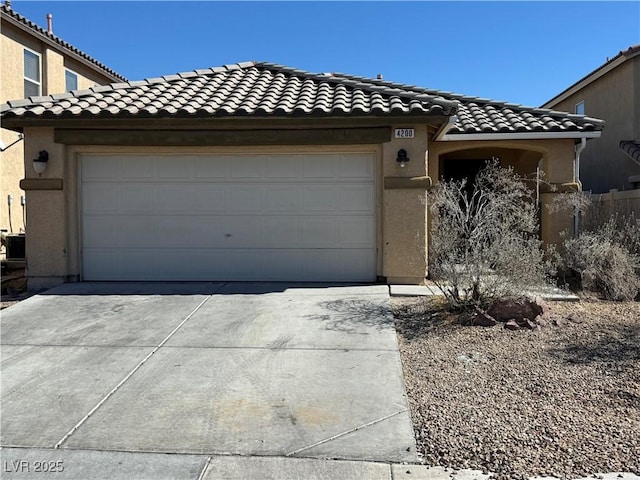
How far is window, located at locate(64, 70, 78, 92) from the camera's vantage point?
17672 mm

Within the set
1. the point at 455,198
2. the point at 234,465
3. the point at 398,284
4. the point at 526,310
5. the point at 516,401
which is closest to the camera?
the point at 234,465

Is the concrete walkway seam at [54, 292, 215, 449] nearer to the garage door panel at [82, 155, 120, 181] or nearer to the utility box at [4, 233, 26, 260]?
the garage door panel at [82, 155, 120, 181]

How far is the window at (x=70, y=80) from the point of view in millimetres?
17672

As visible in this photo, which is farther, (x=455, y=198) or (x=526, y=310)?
(x=455, y=198)

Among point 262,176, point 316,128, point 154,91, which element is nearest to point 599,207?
point 316,128

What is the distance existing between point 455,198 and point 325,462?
5.04 metres

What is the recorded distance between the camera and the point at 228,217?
10.5 metres

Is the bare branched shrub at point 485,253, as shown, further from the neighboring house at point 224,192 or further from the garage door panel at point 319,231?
the garage door panel at point 319,231

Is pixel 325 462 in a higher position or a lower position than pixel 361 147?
lower

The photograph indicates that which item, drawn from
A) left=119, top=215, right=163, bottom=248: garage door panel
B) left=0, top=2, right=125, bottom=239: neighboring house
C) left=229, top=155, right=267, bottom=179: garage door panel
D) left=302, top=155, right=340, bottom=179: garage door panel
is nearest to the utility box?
left=0, top=2, right=125, bottom=239: neighboring house

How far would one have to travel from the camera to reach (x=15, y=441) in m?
4.37

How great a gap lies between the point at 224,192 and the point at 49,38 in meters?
9.52

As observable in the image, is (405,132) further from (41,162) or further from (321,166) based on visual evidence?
(41,162)

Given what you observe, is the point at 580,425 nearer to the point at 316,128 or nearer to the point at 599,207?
the point at 316,128
